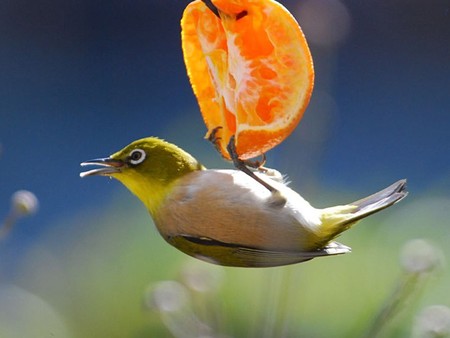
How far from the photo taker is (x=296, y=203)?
68 centimetres

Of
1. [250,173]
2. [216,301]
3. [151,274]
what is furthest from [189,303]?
[151,274]

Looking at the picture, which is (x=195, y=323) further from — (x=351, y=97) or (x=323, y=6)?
(x=351, y=97)

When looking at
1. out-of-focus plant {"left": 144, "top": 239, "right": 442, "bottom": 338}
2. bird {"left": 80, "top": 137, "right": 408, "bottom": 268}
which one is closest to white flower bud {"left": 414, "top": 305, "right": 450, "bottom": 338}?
out-of-focus plant {"left": 144, "top": 239, "right": 442, "bottom": 338}

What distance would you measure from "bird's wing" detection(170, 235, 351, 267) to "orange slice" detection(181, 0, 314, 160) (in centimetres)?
7

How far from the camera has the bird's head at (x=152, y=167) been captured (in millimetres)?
717

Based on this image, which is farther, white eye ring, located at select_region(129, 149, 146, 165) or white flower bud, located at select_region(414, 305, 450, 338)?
white eye ring, located at select_region(129, 149, 146, 165)

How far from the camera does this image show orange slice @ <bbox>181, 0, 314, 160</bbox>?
575mm

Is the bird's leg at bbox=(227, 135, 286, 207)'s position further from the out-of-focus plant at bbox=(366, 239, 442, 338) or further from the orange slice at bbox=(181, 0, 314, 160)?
the out-of-focus plant at bbox=(366, 239, 442, 338)

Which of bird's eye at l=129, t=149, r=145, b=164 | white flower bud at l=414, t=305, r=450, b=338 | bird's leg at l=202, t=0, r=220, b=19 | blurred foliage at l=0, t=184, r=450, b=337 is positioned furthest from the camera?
blurred foliage at l=0, t=184, r=450, b=337

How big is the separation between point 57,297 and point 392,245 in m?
0.72

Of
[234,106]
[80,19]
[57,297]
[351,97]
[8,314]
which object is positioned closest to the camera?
[234,106]

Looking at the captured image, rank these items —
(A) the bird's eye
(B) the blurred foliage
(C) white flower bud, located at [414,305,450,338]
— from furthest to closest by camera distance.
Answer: (B) the blurred foliage → (A) the bird's eye → (C) white flower bud, located at [414,305,450,338]

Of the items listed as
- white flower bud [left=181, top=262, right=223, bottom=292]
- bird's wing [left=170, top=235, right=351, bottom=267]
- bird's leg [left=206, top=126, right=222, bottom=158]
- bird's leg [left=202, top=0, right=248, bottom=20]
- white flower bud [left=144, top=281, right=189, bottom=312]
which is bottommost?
white flower bud [left=144, top=281, right=189, bottom=312]

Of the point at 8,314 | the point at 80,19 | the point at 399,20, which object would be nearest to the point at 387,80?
the point at 399,20
